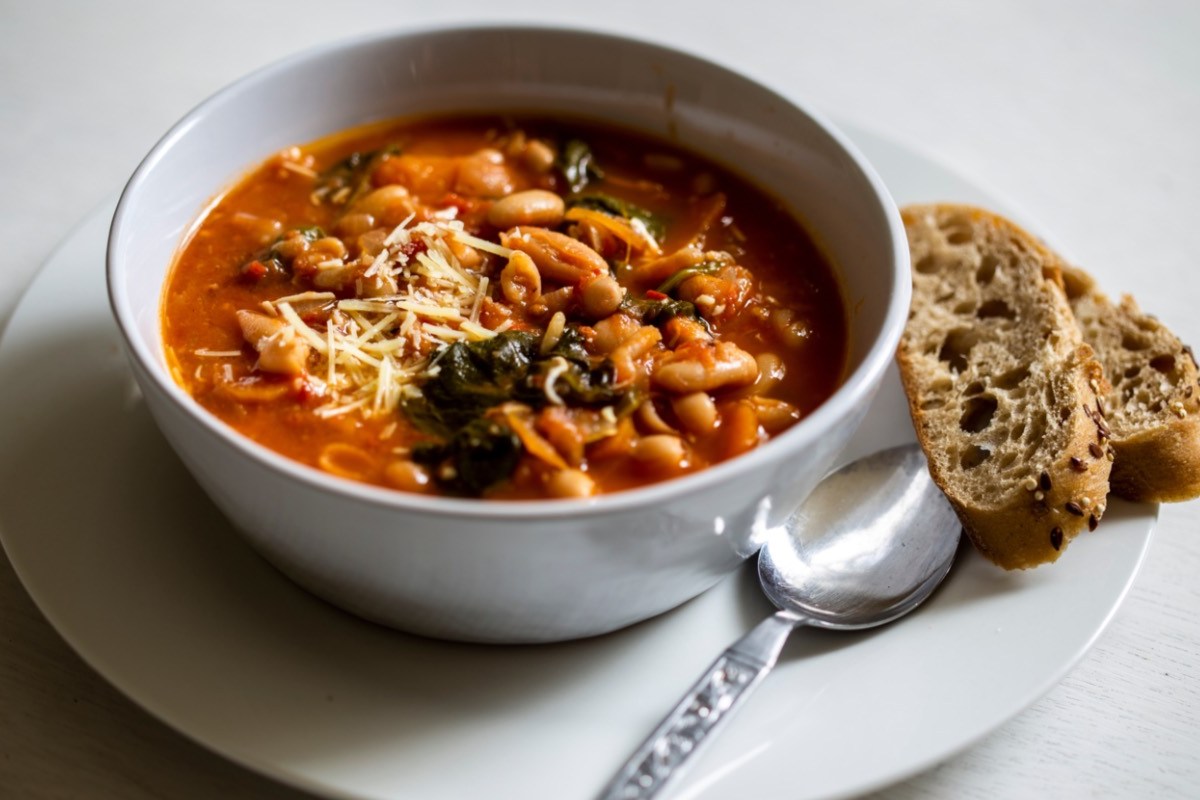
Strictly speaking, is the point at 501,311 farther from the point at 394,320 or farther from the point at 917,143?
the point at 917,143

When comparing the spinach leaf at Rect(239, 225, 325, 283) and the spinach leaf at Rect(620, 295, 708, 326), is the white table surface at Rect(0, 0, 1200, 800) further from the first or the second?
the spinach leaf at Rect(620, 295, 708, 326)

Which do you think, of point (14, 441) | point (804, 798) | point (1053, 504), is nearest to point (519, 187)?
point (14, 441)

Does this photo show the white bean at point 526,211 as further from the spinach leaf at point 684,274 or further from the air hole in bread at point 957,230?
the air hole in bread at point 957,230

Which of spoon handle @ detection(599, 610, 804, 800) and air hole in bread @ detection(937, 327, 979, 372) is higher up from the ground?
air hole in bread @ detection(937, 327, 979, 372)

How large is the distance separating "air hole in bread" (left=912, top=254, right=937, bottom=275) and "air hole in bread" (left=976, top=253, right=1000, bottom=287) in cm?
15

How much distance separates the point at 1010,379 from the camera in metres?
3.52

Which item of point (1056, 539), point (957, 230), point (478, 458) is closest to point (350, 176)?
point (478, 458)

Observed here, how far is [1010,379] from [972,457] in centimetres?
36

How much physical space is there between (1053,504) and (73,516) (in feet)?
7.96

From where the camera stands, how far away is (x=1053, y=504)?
2957 millimetres

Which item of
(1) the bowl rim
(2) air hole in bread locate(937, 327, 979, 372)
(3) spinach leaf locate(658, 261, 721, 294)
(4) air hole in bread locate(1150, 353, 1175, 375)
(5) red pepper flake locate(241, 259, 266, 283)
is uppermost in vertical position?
(1) the bowl rim

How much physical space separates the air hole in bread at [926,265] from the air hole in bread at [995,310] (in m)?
0.24

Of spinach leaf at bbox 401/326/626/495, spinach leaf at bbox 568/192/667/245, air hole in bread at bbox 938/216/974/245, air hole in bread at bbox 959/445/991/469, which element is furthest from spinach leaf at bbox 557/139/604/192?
air hole in bread at bbox 959/445/991/469

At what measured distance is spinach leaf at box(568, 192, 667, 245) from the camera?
371cm
